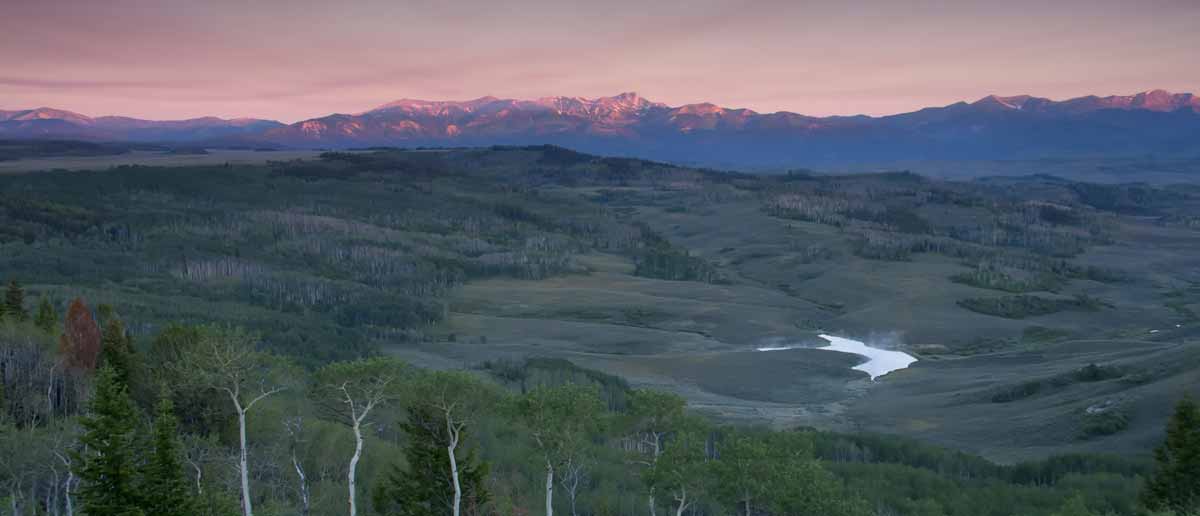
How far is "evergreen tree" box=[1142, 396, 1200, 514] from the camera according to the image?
1401 inches

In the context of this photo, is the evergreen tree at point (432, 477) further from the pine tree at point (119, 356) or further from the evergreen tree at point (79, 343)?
the evergreen tree at point (79, 343)

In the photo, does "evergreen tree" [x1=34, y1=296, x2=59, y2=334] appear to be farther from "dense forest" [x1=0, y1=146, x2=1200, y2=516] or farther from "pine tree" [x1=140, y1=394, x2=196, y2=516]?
"pine tree" [x1=140, y1=394, x2=196, y2=516]

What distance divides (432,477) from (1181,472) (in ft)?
98.5

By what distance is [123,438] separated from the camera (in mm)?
22250

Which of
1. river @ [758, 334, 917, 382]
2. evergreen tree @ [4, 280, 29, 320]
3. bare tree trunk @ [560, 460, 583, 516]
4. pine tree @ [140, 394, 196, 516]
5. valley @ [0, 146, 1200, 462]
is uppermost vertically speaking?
pine tree @ [140, 394, 196, 516]

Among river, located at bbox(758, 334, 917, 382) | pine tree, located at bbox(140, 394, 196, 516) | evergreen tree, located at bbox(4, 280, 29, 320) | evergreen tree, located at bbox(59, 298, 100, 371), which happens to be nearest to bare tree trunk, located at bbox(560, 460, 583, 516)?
pine tree, located at bbox(140, 394, 196, 516)

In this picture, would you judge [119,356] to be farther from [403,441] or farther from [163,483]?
[163,483]

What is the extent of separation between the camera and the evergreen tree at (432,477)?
30047 mm

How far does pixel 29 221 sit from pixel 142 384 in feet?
458

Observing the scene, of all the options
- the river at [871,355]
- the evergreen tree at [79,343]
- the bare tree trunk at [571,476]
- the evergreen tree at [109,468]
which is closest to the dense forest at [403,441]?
the evergreen tree at [109,468]

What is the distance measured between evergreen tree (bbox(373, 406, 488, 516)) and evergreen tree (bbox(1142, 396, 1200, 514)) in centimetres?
2642

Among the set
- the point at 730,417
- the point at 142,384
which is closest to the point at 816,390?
the point at 730,417

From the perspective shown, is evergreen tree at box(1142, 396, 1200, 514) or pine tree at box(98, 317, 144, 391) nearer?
evergreen tree at box(1142, 396, 1200, 514)

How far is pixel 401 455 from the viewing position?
142ft
